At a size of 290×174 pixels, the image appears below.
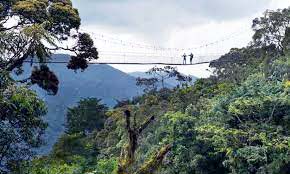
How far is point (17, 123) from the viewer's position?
22.0 feet

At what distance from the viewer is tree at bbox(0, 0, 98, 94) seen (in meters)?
7.36

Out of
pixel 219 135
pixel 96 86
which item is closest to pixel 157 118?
pixel 219 135

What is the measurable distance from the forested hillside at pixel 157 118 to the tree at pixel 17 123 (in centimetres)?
1

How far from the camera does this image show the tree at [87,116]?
33.9 meters

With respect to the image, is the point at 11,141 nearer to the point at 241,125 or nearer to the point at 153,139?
the point at 241,125

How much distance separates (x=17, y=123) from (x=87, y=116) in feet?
90.6

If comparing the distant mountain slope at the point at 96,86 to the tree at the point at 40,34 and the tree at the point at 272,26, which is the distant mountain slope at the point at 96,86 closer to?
the tree at the point at 272,26

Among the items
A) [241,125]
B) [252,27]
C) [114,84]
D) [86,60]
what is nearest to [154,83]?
[252,27]

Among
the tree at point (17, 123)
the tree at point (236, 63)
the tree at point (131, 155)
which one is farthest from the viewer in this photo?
the tree at point (236, 63)

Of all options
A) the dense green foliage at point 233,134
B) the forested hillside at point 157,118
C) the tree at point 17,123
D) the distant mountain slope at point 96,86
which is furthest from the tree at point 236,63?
the distant mountain slope at point 96,86

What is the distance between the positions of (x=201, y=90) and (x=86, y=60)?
43.4 feet

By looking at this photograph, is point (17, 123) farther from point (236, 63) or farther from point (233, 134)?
point (236, 63)

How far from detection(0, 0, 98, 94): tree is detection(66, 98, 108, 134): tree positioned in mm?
23449

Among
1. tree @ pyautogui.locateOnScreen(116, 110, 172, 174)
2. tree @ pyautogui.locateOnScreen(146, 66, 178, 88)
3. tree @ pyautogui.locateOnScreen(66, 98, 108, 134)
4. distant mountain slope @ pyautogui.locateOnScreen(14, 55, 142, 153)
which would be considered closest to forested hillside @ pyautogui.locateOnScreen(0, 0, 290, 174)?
tree @ pyautogui.locateOnScreen(116, 110, 172, 174)
